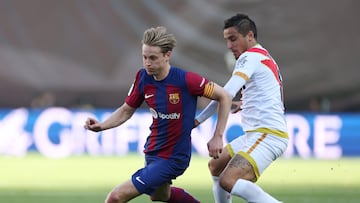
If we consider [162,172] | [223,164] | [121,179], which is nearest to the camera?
[162,172]

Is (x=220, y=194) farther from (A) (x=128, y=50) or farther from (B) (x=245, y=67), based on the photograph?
(A) (x=128, y=50)

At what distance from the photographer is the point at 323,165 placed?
17.1 m

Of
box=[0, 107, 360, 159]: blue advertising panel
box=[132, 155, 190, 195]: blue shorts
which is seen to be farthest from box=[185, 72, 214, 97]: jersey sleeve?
box=[0, 107, 360, 159]: blue advertising panel

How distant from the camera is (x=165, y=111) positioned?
28.1 ft

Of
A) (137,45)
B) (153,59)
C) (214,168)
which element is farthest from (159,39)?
(137,45)

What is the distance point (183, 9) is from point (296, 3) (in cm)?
222

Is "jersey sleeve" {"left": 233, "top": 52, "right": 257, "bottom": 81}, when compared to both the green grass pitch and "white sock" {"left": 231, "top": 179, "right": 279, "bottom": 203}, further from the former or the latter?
the green grass pitch

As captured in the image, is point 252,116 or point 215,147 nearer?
point 215,147

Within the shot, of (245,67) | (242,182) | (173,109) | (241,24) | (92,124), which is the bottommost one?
(242,182)

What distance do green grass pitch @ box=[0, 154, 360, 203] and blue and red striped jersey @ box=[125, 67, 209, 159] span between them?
2983 mm

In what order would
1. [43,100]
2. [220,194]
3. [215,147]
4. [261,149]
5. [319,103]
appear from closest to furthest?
[215,147] < [261,149] < [220,194] < [43,100] < [319,103]

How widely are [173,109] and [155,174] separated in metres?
0.56

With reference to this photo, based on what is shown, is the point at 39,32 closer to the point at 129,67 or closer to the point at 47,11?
the point at 47,11

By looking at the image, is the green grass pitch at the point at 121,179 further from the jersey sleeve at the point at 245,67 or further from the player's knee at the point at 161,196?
the jersey sleeve at the point at 245,67
